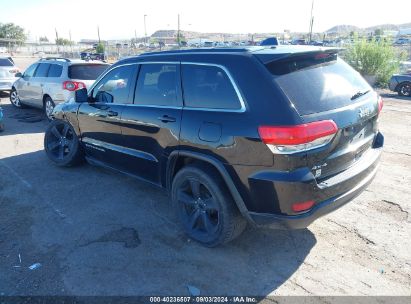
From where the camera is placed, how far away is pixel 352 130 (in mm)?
3137

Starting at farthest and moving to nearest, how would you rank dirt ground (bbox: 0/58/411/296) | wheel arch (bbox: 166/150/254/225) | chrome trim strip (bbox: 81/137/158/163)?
chrome trim strip (bbox: 81/137/158/163) → wheel arch (bbox: 166/150/254/225) → dirt ground (bbox: 0/58/411/296)

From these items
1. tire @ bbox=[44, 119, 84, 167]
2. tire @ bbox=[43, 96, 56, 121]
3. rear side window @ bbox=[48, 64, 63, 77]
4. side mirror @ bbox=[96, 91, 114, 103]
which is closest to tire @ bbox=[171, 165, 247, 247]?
side mirror @ bbox=[96, 91, 114, 103]

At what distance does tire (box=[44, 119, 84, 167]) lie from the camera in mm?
5546

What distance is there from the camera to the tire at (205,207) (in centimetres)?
326

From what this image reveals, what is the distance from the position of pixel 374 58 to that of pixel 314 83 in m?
14.6

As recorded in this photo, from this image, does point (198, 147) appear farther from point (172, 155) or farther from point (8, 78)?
point (8, 78)

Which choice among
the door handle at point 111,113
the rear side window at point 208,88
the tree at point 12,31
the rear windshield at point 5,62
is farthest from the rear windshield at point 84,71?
the tree at point 12,31

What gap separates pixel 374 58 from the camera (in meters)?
15.7

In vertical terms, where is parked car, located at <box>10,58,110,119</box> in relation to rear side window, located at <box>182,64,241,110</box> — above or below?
below

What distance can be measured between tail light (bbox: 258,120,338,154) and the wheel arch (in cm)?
52

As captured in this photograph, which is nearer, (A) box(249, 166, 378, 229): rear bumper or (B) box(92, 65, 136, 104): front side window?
(A) box(249, 166, 378, 229): rear bumper

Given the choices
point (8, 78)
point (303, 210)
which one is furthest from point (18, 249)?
point (8, 78)

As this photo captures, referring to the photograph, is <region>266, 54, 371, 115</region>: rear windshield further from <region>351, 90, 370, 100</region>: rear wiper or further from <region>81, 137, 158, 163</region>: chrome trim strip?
<region>81, 137, 158, 163</region>: chrome trim strip

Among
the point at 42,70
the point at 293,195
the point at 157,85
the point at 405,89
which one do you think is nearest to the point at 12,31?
the point at 42,70
